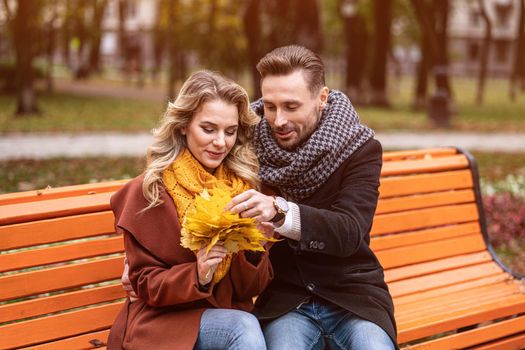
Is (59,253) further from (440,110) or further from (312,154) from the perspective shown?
(440,110)

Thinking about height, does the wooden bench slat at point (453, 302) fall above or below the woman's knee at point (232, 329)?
below

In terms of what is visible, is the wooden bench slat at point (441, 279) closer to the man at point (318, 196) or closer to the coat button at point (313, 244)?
the man at point (318, 196)

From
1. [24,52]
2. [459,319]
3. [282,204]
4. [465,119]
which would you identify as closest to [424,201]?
[459,319]

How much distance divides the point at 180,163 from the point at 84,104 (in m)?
22.1

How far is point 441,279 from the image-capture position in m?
4.55

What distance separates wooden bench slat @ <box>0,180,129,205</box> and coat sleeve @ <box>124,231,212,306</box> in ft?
2.05

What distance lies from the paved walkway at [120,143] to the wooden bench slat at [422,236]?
24.8 ft

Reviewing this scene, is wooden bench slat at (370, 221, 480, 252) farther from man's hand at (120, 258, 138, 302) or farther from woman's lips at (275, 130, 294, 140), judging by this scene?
man's hand at (120, 258, 138, 302)

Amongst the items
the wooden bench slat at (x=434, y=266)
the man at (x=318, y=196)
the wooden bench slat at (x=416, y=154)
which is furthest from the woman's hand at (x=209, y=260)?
the wooden bench slat at (x=416, y=154)

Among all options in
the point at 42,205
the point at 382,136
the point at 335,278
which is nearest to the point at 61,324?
the point at 42,205

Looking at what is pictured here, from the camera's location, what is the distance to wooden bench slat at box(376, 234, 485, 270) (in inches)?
174

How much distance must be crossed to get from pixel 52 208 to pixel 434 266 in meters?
2.37

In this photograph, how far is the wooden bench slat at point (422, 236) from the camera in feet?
14.4

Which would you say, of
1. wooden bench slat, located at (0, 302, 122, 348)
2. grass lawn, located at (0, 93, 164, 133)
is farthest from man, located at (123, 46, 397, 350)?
grass lawn, located at (0, 93, 164, 133)
